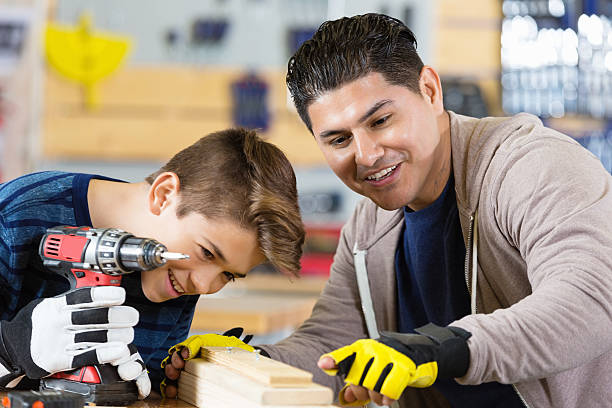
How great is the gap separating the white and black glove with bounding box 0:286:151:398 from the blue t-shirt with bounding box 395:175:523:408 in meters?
0.76

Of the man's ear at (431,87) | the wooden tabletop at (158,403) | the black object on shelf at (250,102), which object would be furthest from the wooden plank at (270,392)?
the black object on shelf at (250,102)

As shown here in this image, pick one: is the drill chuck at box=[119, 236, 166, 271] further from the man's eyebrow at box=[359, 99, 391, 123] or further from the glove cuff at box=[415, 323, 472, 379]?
the man's eyebrow at box=[359, 99, 391, 123]

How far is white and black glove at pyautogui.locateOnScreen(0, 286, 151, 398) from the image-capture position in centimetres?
124

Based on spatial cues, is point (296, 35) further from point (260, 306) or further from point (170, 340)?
point (170, 340)

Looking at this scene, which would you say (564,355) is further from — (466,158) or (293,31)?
(293,31)

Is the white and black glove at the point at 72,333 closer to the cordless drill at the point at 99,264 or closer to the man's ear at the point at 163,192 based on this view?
the cordless drill at the point at 99,264

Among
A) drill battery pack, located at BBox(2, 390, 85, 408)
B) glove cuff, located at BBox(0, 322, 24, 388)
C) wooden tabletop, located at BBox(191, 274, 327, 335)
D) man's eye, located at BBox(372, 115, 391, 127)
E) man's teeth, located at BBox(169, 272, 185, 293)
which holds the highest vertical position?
man's eye, located at BBox(372, 115, 391, 127)

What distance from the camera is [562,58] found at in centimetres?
392

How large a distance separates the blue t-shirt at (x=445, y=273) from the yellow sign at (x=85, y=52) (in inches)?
112

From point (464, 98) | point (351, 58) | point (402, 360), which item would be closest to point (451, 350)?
point (402, 360)

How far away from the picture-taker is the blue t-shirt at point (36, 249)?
1.43 metres

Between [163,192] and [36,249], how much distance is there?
0.26 metres

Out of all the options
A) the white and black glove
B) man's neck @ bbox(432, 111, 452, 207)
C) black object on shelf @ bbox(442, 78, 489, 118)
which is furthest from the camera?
black object on shelf @ bbox(442, 78, 489, 118)

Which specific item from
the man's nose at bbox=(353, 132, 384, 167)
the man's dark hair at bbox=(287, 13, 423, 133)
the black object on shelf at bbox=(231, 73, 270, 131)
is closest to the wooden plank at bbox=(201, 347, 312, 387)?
the man's nose at bbox=(353, 132, 384, 167)
